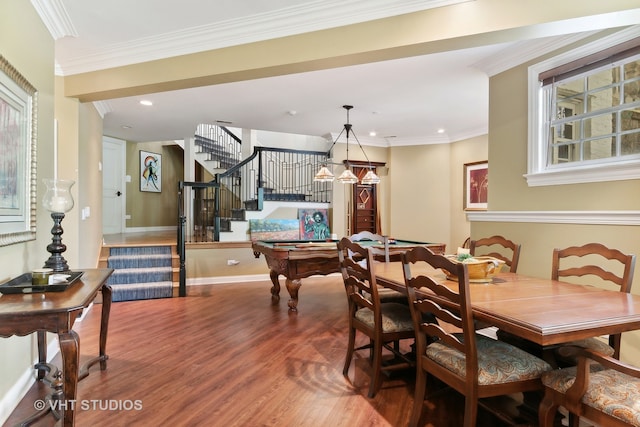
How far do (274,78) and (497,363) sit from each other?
136 inches

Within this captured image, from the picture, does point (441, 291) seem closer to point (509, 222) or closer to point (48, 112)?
point (509, 222)

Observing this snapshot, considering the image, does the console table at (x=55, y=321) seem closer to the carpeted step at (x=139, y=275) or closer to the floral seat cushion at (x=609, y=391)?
the floral seat cushion at (x=609, y=391)

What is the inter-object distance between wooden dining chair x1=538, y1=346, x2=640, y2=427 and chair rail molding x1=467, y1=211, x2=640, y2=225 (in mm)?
1420

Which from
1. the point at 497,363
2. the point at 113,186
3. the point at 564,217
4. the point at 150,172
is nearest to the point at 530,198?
the point at 564,217

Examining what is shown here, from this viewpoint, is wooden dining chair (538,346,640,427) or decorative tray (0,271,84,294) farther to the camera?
decorative tray (0,271,84,294)

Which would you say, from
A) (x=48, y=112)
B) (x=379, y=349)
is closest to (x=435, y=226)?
(x=379, y=349)

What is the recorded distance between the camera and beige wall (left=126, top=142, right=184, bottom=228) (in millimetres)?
8508

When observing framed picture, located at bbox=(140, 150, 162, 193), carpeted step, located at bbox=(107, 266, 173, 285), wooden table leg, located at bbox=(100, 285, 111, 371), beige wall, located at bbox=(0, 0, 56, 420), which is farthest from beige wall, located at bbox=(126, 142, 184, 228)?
wooden table leg, located at bbox=(100, 285, 111, 371)

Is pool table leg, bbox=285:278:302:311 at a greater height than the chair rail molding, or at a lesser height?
lesser

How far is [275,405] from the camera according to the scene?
87.7 inches

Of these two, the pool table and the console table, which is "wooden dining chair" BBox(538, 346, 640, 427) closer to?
the console table

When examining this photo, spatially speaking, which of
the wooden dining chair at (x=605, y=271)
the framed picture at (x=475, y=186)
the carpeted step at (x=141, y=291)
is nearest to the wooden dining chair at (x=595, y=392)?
the wooden dining chair at (x=605, y=271)

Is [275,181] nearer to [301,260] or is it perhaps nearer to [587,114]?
[301,260]

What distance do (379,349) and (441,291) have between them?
80 cm
